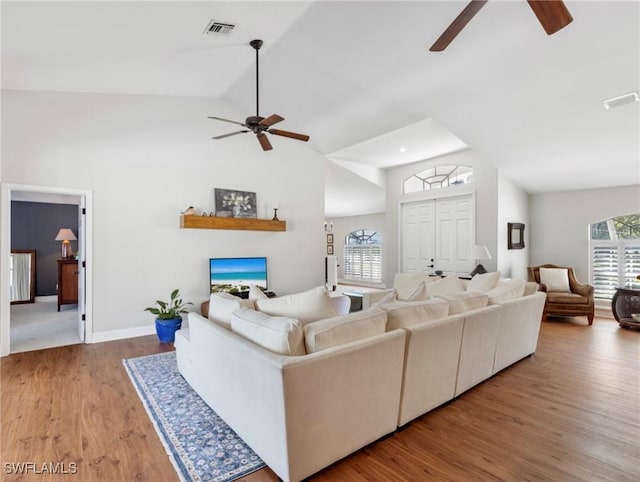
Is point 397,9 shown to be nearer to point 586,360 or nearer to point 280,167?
point 280,167

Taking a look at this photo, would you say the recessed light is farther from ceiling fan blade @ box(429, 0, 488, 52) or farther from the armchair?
the armchair

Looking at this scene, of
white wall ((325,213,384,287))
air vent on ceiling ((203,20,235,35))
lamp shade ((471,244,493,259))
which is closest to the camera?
air vent on ceiling ((203,20,235,35))

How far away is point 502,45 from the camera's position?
340 centimetres

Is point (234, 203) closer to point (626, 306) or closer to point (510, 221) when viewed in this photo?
point (510, 221)

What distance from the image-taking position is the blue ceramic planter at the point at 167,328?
14.1ft

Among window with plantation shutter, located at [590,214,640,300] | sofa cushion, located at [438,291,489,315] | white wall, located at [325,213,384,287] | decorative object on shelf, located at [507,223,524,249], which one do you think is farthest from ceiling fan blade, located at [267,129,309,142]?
white wall, located at [325,213,384,287]

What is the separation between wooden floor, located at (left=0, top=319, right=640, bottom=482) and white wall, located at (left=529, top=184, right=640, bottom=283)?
3.18 metres

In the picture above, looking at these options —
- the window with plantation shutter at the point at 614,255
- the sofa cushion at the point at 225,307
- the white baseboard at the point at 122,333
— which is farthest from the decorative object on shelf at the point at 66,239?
the window with plantation shutter at the point at 614,255

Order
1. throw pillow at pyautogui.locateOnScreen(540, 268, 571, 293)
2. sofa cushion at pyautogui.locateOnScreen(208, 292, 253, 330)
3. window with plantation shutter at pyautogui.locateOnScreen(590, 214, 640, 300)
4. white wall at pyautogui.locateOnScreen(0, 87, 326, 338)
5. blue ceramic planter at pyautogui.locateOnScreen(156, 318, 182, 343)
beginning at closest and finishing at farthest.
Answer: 1. sofa cushion at pyautogui.locateOnScreen(208, 292, 253, 330)
2. white wall at pyautogui.locateOnScreen(0, 87, 326, 338)
3. blue ceramic planter at pyautogui.locateOnScreen(156, 318, 182, 343)
4. window with plantation shutter at pyautogui.locateOnScreen(590, 214, 640, 300)
5. throw pillow at pyautogui.locateOnScreen(540, 268, 571, 293)

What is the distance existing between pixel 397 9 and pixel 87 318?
16.8ft

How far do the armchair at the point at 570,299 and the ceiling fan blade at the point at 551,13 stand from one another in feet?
16.6

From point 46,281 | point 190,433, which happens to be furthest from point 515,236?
point 46,281

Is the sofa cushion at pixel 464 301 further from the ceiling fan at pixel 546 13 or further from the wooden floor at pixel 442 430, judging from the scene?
the ceiling fan at pixel 546 13

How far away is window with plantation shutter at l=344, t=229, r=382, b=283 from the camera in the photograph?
33.1 feet
